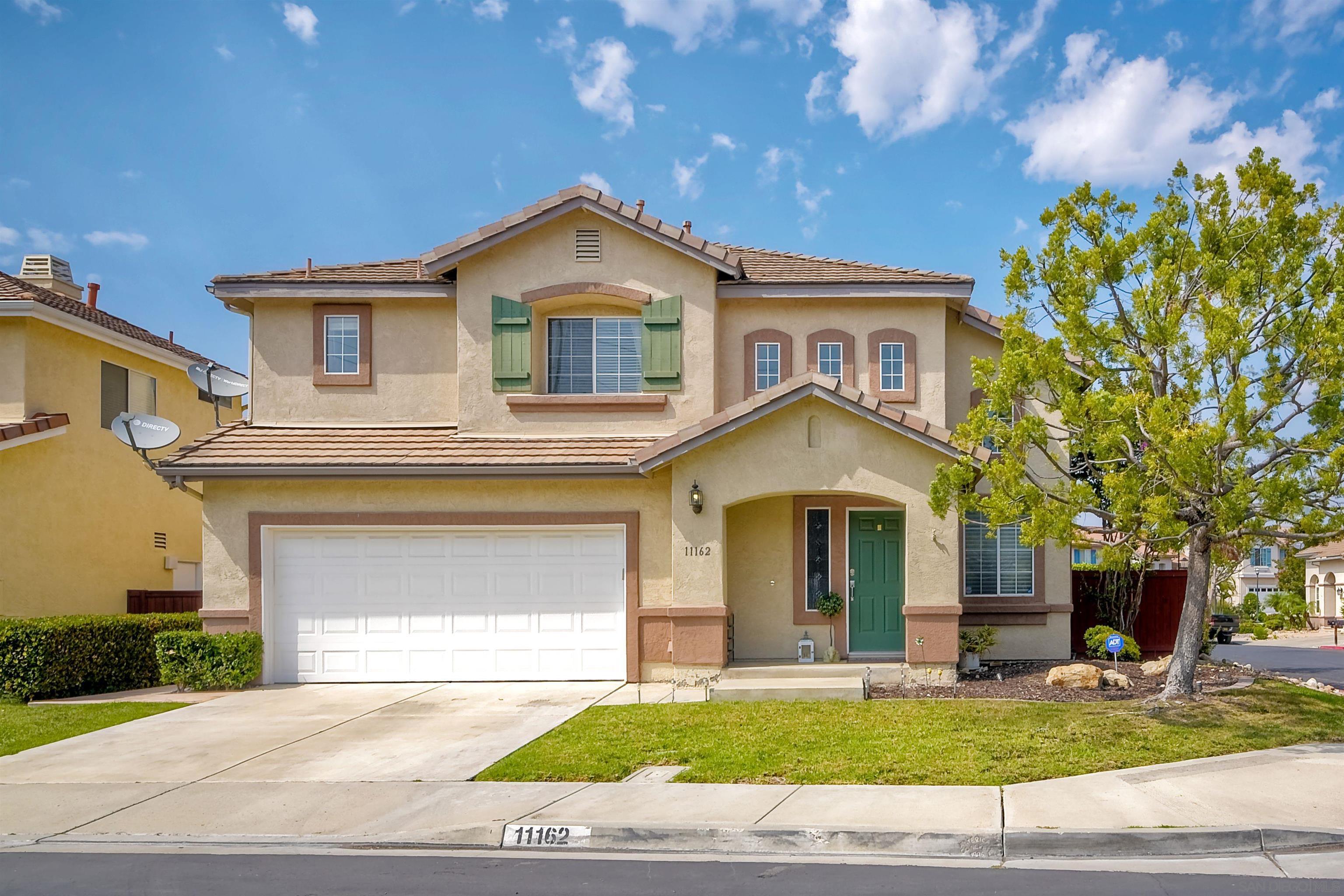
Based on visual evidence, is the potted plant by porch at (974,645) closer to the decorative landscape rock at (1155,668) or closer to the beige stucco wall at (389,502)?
the decorative landscape rock at (1155,668)

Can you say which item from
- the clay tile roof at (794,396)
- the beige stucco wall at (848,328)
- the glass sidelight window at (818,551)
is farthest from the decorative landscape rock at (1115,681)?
the beige stucco wall at (848,328)

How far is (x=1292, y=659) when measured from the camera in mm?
22703

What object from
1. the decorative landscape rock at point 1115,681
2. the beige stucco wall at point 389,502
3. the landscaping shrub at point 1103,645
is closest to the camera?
the decorative landscape rock at point 1115,681

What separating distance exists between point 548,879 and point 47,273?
69.7ft

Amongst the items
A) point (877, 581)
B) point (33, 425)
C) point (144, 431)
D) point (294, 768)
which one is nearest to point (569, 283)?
point (877, 581)

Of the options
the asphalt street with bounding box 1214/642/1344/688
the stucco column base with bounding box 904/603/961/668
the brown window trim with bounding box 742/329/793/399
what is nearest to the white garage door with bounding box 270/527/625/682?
the brown window trim with bounding box 742/329/793/399

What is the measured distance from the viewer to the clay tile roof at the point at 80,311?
61.0 ft

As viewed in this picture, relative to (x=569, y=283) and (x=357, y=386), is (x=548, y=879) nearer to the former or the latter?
(x=569, y=283)

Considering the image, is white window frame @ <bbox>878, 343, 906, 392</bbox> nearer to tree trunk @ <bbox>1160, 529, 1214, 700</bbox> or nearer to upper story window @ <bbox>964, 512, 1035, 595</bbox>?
upper story window @ <bbox>964, 512, 1035, 595</bbox>

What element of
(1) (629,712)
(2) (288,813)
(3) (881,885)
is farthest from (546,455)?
(3) (881,885)

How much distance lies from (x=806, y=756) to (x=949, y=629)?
5077 mm

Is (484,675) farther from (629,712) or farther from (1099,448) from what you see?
(1099,448)

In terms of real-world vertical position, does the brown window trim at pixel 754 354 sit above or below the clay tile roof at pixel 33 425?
above

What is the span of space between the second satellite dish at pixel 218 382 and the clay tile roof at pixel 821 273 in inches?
324
